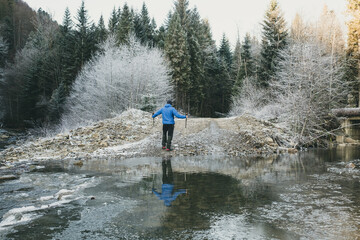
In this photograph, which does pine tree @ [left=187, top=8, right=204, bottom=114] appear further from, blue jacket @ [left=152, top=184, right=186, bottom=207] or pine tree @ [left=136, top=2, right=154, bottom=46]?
blue jacket @ [left=152, top=184, right=186, bottom=207]

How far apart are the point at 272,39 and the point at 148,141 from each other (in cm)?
2799

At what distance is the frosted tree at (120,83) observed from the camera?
33.2 metres

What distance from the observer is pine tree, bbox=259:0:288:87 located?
37.0 metres

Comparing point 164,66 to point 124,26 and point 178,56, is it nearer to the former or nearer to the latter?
point 178,56

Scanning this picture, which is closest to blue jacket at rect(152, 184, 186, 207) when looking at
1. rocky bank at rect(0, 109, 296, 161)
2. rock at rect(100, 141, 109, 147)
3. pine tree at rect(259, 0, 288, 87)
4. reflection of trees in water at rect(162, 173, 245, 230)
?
reflection of trees in water at rect(162, 173, 245, 230)

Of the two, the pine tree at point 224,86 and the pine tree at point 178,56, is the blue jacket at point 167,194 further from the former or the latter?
the pine tree at point 224,86

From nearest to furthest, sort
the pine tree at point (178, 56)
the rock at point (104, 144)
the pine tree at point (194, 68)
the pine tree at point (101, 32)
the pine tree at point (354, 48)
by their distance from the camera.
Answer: the rock at point (104, 144) < the pine tree at point (354, 48) < the pine tree at point (178, 56) < the pine tree at point (194, 68) < the pine tree at point (101, 32)

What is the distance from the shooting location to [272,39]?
121 feet

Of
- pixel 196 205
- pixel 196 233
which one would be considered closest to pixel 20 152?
pixel 196 205

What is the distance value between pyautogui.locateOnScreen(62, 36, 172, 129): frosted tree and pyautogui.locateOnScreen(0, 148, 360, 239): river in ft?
77.4

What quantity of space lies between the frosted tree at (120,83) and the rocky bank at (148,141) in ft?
44.3

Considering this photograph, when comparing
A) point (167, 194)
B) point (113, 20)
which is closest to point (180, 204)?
point (167, 194)

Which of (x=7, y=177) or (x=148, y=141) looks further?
(x=148, y=141)

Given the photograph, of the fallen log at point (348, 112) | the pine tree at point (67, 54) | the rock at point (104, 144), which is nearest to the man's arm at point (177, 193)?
the rock at point (104, 144)
